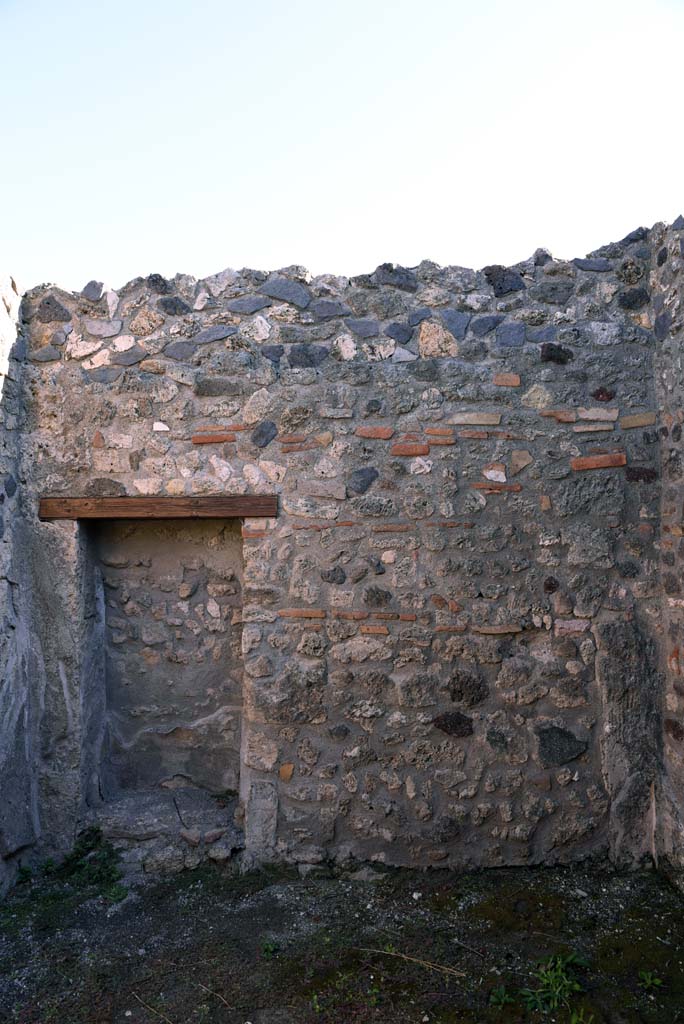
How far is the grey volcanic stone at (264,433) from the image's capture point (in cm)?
335

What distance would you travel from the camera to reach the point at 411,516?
3320 millimetres

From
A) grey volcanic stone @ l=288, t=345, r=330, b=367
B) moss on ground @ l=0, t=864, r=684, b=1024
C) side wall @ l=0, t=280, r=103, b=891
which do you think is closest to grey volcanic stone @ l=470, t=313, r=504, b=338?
grey volcanic stone @ l=288, t=345, r=330, b=367

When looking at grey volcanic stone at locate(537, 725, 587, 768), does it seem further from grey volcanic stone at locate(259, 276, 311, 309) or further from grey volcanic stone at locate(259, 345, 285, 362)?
grey volcanic stone at locate(259, 276, 311, 309)

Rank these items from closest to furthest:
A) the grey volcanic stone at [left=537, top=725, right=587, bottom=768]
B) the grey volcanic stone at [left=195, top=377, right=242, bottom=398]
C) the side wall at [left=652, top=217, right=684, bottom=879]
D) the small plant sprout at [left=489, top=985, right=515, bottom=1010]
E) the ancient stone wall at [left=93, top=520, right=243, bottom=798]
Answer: the small plant sprout at [left=489, top=985, right=515, bottom=1010]
the side wall at [left=652, top=217, right=684, bottom=879]
the grey volcanic stone at [left=537, top=725, right=587, bottom=768]
the grey volcanic stone at [left=195, top=377, right=242, bottom=398]
the ancient stone wall at [left=93, top=520, right=243, bottom=798]

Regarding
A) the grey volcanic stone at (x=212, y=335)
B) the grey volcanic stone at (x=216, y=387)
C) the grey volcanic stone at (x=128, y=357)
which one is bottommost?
the grey volcanic stone at (x=216, y=387)

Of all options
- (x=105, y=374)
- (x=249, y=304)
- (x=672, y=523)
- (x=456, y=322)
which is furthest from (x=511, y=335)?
(x=105, y=374)

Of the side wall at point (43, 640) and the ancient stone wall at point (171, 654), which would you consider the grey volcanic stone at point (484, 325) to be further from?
the side wall at point (43, 640)

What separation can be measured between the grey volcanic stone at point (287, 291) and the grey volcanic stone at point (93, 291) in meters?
0.76

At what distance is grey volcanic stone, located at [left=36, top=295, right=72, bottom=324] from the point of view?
3438mm

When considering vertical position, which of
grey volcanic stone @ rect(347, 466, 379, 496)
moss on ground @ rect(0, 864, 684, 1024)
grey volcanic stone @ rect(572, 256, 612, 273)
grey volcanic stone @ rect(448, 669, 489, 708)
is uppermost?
grey volcanic stone @ rect(572, 256, 612, 273)

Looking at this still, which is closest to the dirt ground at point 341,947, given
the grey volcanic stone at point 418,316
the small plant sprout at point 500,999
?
the small plant sprout at point 500,999

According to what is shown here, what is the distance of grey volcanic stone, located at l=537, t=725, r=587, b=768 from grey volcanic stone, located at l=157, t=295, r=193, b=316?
2.56 metres

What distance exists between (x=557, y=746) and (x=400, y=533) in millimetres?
1189

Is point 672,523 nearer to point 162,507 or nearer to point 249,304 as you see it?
point 249,304
